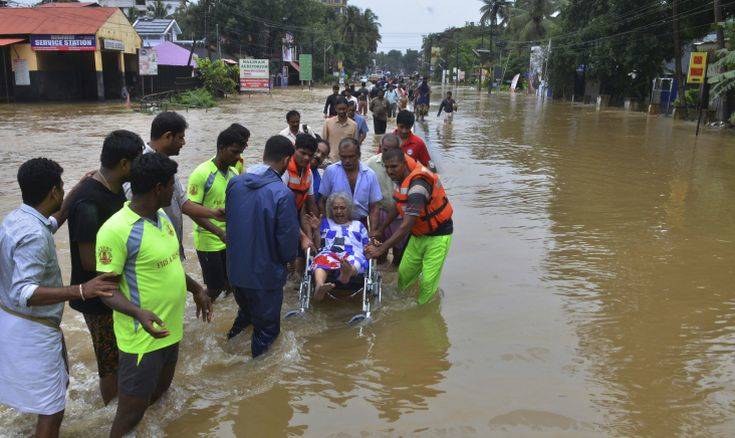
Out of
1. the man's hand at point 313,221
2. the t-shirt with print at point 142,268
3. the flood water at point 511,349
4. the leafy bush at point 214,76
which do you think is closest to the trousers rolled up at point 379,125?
the flood water at point 511,349

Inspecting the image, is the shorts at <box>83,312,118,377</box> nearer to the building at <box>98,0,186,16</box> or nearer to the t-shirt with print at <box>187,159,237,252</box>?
the t-shirt with print at <box>187,159,237,252</box>

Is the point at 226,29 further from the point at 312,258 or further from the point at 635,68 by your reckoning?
the point at 312,258

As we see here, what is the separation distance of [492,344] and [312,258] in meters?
1.70

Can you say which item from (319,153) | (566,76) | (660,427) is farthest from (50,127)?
(566,76)

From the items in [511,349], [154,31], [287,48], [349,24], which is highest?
[349,24]

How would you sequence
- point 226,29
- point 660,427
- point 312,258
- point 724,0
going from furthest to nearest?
point 226,29 → point 724,0 → point 312,258 → point 660,427

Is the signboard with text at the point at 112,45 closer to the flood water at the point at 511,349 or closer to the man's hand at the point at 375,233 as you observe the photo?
the flood water at the point at 511,349

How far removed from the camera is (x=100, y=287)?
2.69 metres

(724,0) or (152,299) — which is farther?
(724,0)

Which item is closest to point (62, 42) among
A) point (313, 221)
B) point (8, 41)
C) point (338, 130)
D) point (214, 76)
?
point (8, 41)

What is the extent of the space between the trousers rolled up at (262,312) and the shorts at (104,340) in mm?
885

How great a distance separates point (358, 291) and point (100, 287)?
2.82 meters

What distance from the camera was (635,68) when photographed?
35.2 meters

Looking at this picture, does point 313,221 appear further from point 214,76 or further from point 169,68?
point 169,68
